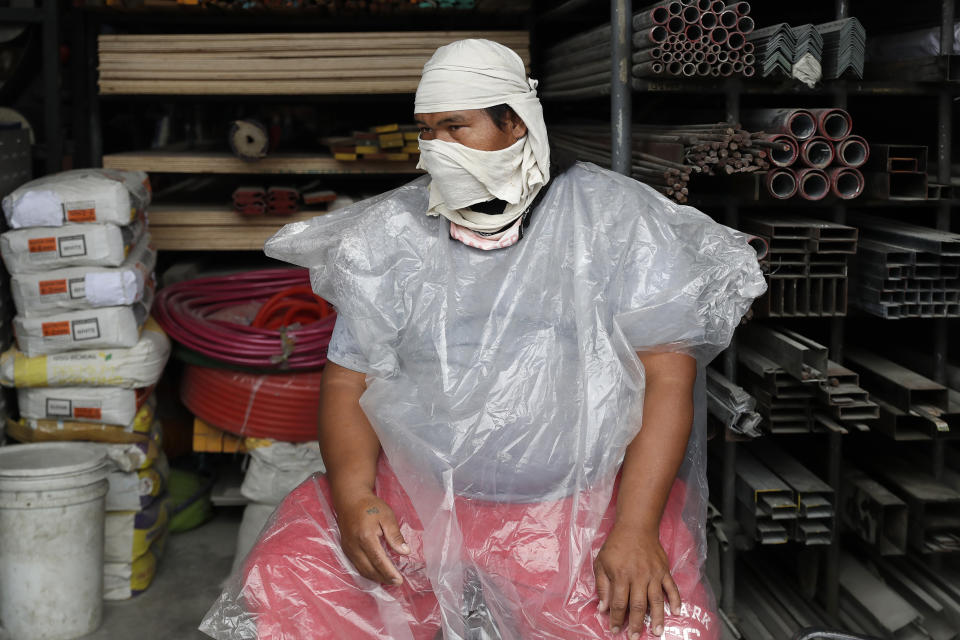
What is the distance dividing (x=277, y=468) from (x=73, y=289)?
0.94 meters

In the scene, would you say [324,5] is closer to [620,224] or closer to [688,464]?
[620,224]

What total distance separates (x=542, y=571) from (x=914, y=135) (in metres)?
2.37

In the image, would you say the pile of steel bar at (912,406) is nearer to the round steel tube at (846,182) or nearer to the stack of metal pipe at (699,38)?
the round steel tube at (846,182)

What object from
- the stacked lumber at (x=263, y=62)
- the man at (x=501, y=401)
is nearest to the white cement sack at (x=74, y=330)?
the stacked lumber at (x=263, y=62)

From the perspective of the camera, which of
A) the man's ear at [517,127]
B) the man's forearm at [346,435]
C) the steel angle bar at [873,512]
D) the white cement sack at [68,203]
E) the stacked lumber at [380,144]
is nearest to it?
the man's forearm at [346,435]

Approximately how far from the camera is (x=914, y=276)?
278 centimetres

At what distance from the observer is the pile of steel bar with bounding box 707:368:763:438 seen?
108 inches

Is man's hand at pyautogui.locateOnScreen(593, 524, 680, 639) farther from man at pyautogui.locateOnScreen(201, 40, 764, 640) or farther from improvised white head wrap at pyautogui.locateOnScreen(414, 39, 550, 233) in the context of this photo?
improvised white head wrap at pyautogui.locateOnScreen(414, 39, 550, 233)

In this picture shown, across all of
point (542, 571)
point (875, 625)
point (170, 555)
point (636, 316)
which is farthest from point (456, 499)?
point (170, 555)

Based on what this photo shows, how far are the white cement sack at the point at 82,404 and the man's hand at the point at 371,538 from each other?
5.50 feet

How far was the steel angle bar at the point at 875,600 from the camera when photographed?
2846mm

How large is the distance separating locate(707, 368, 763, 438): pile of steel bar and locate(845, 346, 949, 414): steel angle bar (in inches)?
15.2

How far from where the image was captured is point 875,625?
2910 millimetres

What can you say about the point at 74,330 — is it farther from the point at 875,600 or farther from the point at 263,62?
the point at 875,600
